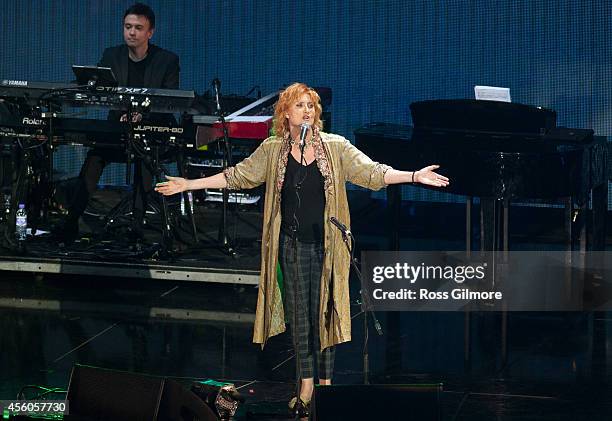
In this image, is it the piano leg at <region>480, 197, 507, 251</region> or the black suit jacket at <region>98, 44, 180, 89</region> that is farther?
the black suit jacket at <region>98, 44, 180, 89</region>

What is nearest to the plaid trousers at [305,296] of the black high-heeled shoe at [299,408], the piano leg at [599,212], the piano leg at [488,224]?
the black high-heeled shoe at [299,408]

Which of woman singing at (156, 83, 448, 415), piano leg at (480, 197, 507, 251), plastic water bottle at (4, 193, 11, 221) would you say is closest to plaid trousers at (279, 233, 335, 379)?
woman singing at (156, 83, 448, 415)

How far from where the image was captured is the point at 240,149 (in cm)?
1120

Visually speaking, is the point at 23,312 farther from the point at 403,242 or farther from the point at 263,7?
the point at 263,7

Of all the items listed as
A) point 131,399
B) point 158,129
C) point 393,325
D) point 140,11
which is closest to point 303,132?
point 131,399

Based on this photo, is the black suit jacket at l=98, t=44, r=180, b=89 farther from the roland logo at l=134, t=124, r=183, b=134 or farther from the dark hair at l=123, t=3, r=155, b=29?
the roland logo at l=134, t=124, r=183, b=134

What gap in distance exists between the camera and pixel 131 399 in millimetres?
5301

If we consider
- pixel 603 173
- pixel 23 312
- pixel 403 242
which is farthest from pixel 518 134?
pixel 23 312

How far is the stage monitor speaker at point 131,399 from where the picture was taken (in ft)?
17.2

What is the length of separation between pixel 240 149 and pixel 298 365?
186 inches

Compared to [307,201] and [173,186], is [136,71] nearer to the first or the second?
[173,186]

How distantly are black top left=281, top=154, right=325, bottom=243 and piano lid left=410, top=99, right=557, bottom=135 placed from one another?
13.0ft

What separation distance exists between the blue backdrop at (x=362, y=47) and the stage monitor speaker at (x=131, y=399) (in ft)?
26.8

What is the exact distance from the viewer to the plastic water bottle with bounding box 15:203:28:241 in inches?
388
